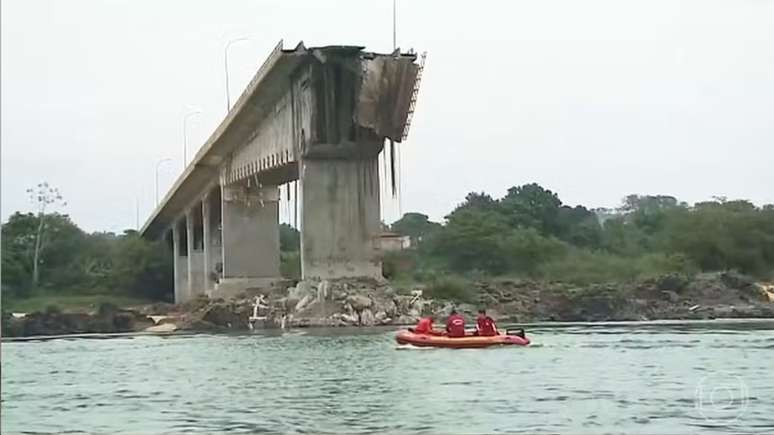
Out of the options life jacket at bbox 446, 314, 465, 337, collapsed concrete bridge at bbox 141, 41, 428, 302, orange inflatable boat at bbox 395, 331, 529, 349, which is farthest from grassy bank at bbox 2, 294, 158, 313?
life jacket at bbox 446, 314, 465, 337

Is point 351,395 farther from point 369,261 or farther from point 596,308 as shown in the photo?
point 596,308

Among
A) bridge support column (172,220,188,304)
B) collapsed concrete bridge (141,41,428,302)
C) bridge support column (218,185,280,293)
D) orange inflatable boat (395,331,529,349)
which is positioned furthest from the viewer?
bridge support column (172,220,188,304)

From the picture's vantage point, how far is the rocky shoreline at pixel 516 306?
197ft

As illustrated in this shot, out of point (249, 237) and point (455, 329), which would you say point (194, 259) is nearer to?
point (249, 237)

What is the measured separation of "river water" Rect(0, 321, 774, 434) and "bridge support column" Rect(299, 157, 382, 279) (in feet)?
26.9

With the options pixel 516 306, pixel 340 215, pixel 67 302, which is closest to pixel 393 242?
pixel 516 306

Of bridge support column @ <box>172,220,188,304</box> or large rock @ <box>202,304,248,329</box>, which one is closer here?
large rock @ <box>202,304,248,329</box>

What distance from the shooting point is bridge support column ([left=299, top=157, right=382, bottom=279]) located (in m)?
54.7

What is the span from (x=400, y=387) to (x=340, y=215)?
88.5 ft

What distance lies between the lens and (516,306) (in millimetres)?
66375

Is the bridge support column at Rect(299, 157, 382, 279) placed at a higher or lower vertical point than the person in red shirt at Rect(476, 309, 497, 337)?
Answer: higher

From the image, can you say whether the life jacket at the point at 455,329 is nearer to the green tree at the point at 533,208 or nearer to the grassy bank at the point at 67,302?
the grassy bank at the point at 67,302

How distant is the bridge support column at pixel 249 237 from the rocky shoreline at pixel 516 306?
11.5 ft

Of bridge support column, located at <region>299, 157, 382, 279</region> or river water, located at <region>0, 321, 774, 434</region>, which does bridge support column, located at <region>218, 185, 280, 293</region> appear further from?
river water, located at <region>0, 321, 774, 434</region>
